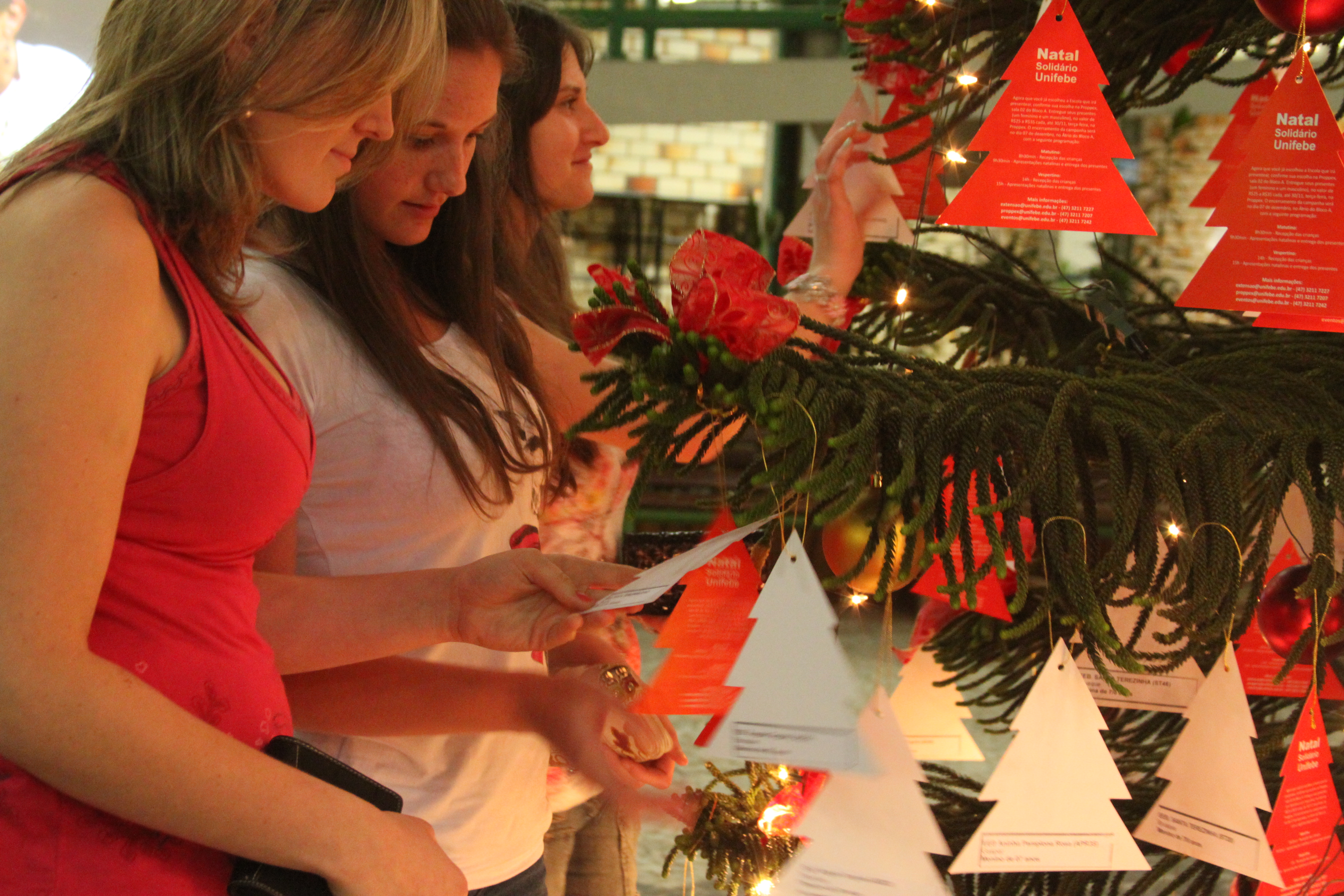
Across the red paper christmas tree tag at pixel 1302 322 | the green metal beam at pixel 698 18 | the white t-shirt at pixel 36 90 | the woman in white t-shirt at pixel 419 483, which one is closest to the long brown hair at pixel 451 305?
the woman in white t-shirt at pixel 419 483

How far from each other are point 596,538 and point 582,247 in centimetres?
452

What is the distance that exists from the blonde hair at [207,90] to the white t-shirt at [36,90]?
5.66 ft

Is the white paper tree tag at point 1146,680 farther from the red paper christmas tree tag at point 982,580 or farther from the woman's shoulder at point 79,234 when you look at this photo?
the woman's shoulder at point 79,234

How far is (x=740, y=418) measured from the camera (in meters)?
0.86

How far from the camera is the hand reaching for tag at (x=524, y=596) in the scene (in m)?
0.95

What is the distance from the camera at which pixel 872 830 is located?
2.53 ft

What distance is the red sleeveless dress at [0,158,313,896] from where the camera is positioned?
651 millimetres

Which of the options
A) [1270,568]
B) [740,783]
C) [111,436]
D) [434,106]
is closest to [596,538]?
[434,106]

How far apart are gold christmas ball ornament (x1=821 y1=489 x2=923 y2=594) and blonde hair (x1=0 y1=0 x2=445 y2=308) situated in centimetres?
48

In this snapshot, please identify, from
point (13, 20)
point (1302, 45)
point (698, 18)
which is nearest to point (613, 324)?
point (1302, 45)

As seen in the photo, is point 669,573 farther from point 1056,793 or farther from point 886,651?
point 1056,793

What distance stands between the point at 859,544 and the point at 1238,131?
67 cm

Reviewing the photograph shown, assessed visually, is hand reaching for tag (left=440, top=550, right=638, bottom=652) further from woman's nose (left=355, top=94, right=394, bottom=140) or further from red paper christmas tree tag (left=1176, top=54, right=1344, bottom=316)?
red paper christmas tree tag (left=1176, top=54, right=1344, bottom=316)

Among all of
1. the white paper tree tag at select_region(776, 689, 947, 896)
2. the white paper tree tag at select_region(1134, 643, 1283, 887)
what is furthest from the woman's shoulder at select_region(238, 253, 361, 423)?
the white paper tree tag at select_region(1134, 643, 1283, 887)
